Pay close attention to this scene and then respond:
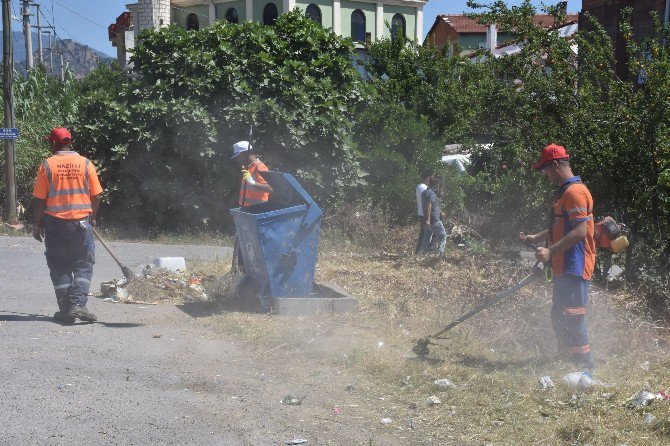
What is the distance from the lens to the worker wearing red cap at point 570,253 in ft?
19.4

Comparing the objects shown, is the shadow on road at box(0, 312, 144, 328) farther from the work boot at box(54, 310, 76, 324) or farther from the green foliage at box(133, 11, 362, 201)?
the green foliage at box(133, 11, 362, 201)

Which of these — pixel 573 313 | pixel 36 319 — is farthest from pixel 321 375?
pixel 36 319

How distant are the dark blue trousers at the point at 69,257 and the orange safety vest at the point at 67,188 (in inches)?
3.2

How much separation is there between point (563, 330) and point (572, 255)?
1.78 feet

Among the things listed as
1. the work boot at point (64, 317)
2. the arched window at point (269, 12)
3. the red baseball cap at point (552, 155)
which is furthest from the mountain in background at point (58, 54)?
the red baseball cap at point (552, 155)

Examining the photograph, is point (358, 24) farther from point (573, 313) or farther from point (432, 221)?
point (573, 313)

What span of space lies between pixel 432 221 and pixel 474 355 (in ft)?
22.3

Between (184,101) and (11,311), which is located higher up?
(184,101)

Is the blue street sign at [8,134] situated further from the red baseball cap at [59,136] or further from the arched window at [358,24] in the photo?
the arched window at [358,24]

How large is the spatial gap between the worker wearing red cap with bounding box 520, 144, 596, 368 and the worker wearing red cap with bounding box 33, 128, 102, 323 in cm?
403

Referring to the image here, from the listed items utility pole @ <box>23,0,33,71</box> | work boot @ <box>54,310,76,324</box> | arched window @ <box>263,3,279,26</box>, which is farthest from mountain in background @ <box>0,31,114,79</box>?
work boot @ <box>54,310,76,324</box>

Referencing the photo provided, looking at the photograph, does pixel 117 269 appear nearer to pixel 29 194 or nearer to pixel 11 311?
pixel 11 311

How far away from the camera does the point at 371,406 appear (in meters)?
5.57

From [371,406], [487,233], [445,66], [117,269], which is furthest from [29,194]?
[371,406]
